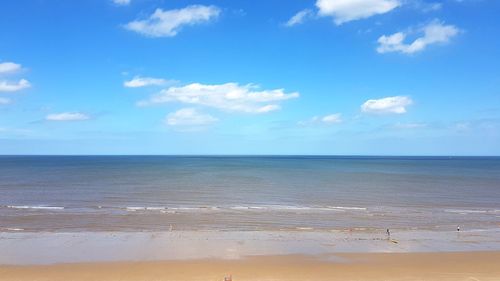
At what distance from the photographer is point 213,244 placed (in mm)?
25109

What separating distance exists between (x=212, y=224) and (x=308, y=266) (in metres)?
13.3

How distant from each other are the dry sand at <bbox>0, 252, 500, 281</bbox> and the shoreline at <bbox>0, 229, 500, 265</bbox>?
40.9 inches

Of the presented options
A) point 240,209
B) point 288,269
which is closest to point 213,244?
point 288,269

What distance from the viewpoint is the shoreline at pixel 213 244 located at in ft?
72.6

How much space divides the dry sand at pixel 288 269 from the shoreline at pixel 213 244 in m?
1.04

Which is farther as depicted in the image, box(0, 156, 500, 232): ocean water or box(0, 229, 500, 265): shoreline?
box(0, 156, 500, 232): ocean water

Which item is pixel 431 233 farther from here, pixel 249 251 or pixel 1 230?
pixel 1 230

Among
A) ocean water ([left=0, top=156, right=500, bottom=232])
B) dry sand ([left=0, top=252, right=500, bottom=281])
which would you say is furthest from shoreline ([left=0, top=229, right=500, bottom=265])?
ocean water ([left=0, top=156, right=500, bottom=232])

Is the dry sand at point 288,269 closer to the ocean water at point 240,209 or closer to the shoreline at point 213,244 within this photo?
the shoreline at point 213,244

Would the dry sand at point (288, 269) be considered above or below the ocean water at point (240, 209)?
below

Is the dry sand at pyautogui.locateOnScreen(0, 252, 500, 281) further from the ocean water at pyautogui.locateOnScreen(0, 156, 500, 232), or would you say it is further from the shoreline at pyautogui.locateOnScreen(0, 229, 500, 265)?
the ocean water at pyautogui.locateOnScreen(0, 156, 500, 232)

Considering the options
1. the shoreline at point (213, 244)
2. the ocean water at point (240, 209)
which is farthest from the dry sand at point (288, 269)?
the ocean water at point (240, 209)

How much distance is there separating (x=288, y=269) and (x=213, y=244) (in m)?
6.47

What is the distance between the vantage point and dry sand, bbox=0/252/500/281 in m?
18.6
